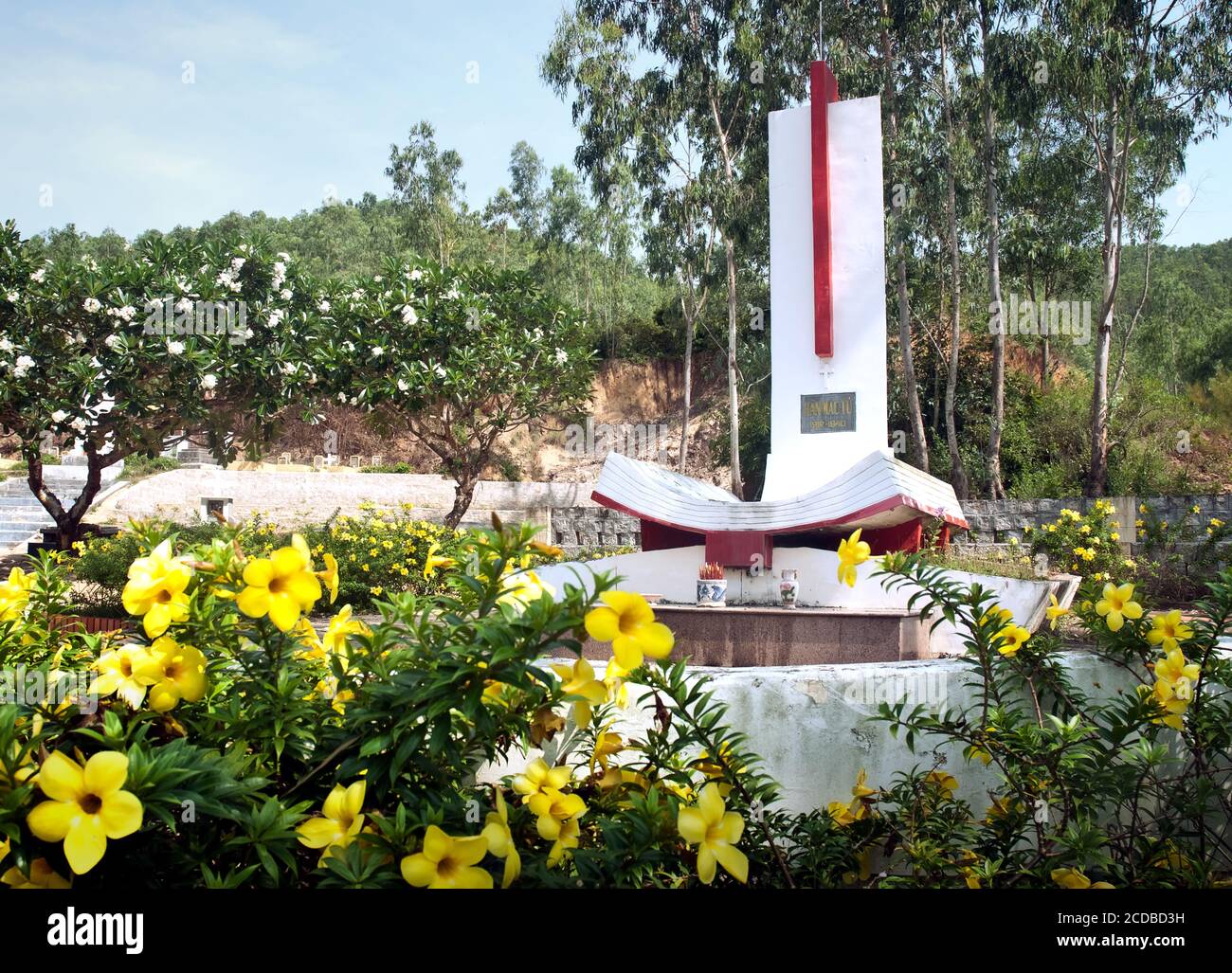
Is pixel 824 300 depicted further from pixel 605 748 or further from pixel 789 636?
pixel 605 748

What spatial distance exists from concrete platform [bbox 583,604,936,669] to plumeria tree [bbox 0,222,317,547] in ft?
24.9

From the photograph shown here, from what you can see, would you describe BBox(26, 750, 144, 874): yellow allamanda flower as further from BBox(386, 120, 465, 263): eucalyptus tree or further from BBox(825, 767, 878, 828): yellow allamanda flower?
BBox(386, 120, 465, 263): eucalyptus tree

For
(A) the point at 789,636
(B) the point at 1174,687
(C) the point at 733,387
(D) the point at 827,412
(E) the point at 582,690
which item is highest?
(C) the point at 733,387

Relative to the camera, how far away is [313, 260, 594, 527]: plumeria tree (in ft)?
43.9

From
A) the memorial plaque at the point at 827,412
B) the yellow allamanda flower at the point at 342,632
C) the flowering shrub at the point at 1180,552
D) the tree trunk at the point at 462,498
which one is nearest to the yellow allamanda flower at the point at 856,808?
the yellow allamanda flower at the point at 342,632

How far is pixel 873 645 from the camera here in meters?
7.02

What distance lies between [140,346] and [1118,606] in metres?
12.1

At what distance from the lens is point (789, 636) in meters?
7.28

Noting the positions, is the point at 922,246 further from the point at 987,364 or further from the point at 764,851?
the point at 764,851

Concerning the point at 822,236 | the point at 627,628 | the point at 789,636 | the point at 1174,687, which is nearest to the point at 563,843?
the point at 627,628

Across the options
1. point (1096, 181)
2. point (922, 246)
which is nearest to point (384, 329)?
point (922, 246)

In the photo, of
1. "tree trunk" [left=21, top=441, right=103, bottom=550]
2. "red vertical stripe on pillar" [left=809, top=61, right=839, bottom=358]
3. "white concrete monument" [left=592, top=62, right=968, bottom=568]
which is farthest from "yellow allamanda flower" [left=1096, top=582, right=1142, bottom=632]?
"tree trunk" [left=21, top=441, right=103, bottom=550]

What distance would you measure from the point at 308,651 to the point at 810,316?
340 inches
